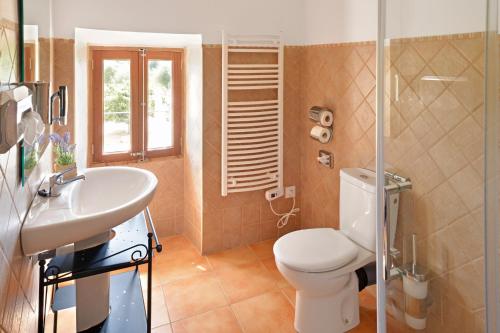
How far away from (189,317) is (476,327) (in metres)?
1.53

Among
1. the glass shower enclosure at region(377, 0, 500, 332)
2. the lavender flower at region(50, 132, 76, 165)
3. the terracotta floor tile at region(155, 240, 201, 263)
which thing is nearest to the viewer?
the glass shower enclosure at region(377, 0, 500, 332)

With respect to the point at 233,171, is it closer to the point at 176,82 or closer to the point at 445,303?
the point at 176,82

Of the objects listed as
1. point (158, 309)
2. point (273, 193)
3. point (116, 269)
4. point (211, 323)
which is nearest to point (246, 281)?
point (211, 323)

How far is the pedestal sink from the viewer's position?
3.77 ft

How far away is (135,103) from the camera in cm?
293

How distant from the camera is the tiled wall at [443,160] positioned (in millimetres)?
1009

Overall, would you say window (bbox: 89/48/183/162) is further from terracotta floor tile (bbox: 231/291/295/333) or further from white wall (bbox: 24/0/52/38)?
terracotta floor tile (bbox: 231/291/295/333)

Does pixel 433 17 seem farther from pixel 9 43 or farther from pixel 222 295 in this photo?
pixel 222 295

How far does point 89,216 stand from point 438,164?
1.13 m

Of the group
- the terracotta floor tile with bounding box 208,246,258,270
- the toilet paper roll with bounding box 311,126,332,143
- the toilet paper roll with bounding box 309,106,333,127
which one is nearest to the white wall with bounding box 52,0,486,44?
the toilet paper roll with bounding box 309,106,333,127

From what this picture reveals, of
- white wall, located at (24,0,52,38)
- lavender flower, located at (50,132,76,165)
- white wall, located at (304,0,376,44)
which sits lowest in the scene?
lavender flower, located at (50,132,76,165)

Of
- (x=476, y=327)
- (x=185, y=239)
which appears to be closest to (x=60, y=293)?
(x=185, y=239)

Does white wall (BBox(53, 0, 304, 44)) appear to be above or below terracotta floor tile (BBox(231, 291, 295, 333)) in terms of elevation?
above

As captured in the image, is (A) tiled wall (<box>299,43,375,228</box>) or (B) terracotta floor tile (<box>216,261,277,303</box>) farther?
(B) terracotta floor tile (<box>216,261,277,303</box>)
